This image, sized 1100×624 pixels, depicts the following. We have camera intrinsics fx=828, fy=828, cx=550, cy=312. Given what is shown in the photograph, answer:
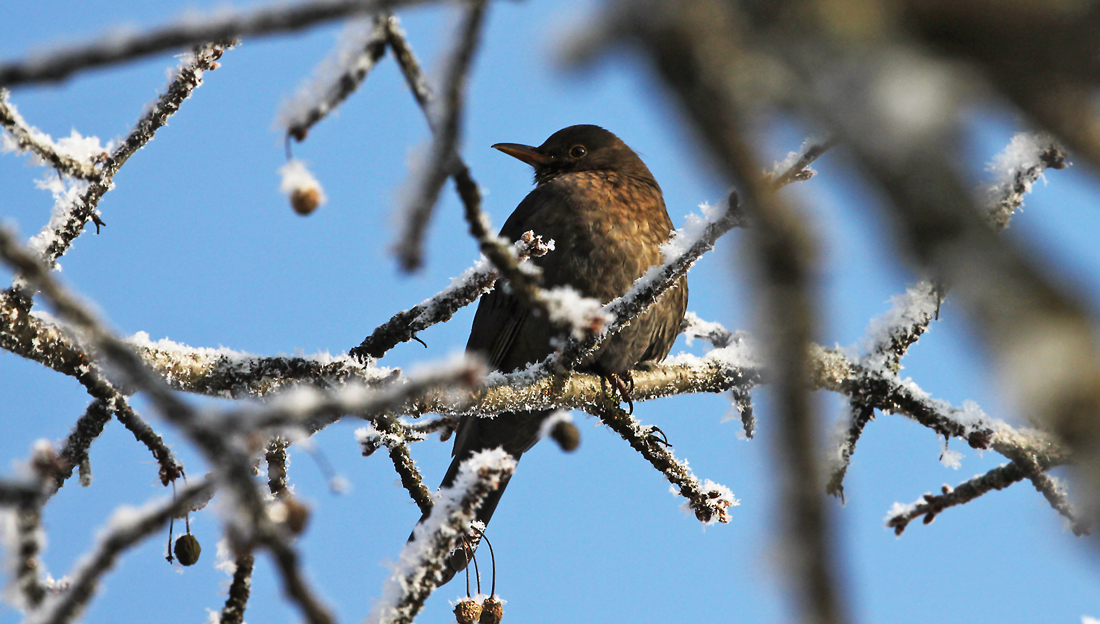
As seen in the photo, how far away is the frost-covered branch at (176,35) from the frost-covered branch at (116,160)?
1604 millimetres

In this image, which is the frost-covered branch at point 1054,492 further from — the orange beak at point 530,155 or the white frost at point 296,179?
the orange beak at point 530,155

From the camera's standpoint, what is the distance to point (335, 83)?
46.3 inches

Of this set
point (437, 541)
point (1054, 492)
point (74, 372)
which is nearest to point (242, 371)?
point (74, 372)

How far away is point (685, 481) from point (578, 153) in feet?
8.95

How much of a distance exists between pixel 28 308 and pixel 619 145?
363 centimetres

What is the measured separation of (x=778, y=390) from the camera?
64 cm

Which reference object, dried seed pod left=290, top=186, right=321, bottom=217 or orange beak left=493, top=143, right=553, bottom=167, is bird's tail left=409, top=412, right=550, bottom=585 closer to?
orange beak left=493, top=143, right=553, bottom=167

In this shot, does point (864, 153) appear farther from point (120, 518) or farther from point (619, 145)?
point (619, 145)

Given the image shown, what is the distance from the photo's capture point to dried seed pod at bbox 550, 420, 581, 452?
1.58 m

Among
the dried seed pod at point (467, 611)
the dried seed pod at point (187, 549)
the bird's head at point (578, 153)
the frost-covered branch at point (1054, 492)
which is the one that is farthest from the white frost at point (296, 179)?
the bird's head at point (578, 153)

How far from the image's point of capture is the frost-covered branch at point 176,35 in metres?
0.88

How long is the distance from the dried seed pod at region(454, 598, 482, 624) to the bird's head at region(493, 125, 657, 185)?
3019 mm

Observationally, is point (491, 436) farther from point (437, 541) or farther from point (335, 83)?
point (335, 83)

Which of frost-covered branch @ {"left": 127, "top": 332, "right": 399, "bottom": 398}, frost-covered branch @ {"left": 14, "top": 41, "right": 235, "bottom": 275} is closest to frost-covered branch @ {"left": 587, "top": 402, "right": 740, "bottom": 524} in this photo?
frost-covered branch @ {"left": 127, "top": 332, "right": 399, "bottom": 398}
